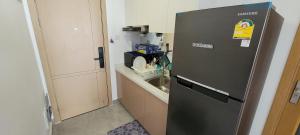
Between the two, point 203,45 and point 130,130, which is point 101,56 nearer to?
point 130,130

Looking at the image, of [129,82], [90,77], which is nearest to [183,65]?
[129,82]

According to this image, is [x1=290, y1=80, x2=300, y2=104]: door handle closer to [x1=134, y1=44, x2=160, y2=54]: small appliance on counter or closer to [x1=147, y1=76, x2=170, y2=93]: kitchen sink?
[x1=147, y1=76, x2=170, y2=93]: kitchen sink

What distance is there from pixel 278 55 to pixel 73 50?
2326 millimetres

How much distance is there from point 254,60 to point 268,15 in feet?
0.70

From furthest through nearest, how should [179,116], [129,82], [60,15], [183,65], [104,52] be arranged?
[104,52], [129,82], [60,15], [179,116], [183,65]

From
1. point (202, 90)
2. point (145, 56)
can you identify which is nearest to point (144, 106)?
point (145, 56)

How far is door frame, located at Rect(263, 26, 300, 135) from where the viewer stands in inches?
31.1

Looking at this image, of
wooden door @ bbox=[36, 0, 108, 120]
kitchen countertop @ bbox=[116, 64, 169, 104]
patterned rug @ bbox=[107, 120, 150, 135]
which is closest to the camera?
kitchen countertop @ bbox=[116, 64, 169, 104]

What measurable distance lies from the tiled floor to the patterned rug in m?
0.09

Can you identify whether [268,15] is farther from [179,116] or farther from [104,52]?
[104,52]

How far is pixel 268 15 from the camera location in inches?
23.7

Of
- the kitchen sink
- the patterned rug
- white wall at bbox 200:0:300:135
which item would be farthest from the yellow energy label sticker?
the patterned rug

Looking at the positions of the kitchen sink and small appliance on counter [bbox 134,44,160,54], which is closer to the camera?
the kitchen sink

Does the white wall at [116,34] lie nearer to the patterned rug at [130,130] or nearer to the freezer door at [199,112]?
the patterned rug at [130,130]
